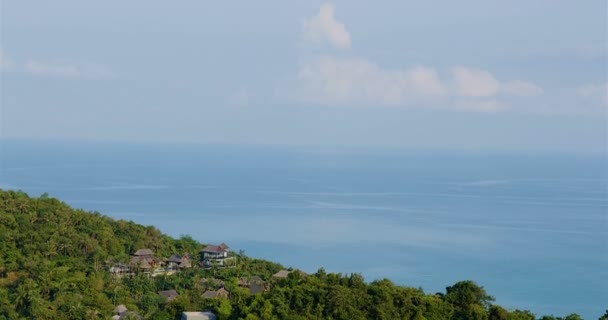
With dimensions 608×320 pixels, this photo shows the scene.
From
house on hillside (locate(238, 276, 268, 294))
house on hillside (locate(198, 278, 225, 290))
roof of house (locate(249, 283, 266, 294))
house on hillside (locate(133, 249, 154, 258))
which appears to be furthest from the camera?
house on hillside (locate(133, 249, 154, 258))

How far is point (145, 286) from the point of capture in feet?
60.2

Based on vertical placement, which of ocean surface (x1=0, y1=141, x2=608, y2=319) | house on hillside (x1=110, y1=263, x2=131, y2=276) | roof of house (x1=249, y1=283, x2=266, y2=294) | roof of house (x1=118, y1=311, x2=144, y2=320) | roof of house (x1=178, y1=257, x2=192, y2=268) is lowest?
roof of house (x1=118, y1=311, x2=144, y2=320)

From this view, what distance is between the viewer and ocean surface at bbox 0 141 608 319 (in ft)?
107

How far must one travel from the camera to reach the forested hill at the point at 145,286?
13.8 metres

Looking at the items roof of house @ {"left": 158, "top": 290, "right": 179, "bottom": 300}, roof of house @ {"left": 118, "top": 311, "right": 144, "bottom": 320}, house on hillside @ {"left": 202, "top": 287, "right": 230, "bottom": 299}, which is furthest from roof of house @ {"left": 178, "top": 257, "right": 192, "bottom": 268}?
roof of house @ {"left": 118, "top": 311, "right": 144, "bottom": 320}

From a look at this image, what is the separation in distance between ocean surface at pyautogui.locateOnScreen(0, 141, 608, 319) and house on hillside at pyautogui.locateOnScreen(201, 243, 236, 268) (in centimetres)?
1115

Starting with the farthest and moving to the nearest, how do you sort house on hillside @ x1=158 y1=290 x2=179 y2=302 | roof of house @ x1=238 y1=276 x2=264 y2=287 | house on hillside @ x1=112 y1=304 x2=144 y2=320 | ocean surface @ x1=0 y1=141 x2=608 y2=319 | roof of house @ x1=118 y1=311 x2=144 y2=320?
ocean surface @ x1=0 y1=141 x2=608 y2=319 → roof of house @ x1=238 y1=276 x2=264 y2=287 → house on hillside @ x1=158 y1=290 x2=179 y2=302 → house on hillside @ x1=112 y1=304 x2=144 y2=320 → roof of house @ x1=118 y1=311 x2=144 y2=320

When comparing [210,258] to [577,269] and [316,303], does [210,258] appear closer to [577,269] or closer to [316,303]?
[316,303]

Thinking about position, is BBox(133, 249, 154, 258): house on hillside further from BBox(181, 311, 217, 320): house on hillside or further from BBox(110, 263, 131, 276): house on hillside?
BBox(181, 311, 217, 320): house on hillside

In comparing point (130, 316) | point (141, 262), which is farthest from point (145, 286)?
point (130, 316)

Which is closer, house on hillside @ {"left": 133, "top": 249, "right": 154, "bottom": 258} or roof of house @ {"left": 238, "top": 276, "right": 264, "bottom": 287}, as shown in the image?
roof of house @ {"left": 238, "top": 276, "right": 264, "bottom": 287}

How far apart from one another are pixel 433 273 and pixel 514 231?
1272 centimetres

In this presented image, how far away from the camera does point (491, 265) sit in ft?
112

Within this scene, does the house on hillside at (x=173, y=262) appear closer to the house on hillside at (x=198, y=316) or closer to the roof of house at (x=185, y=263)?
the roof of house at (x=185, y=263)
